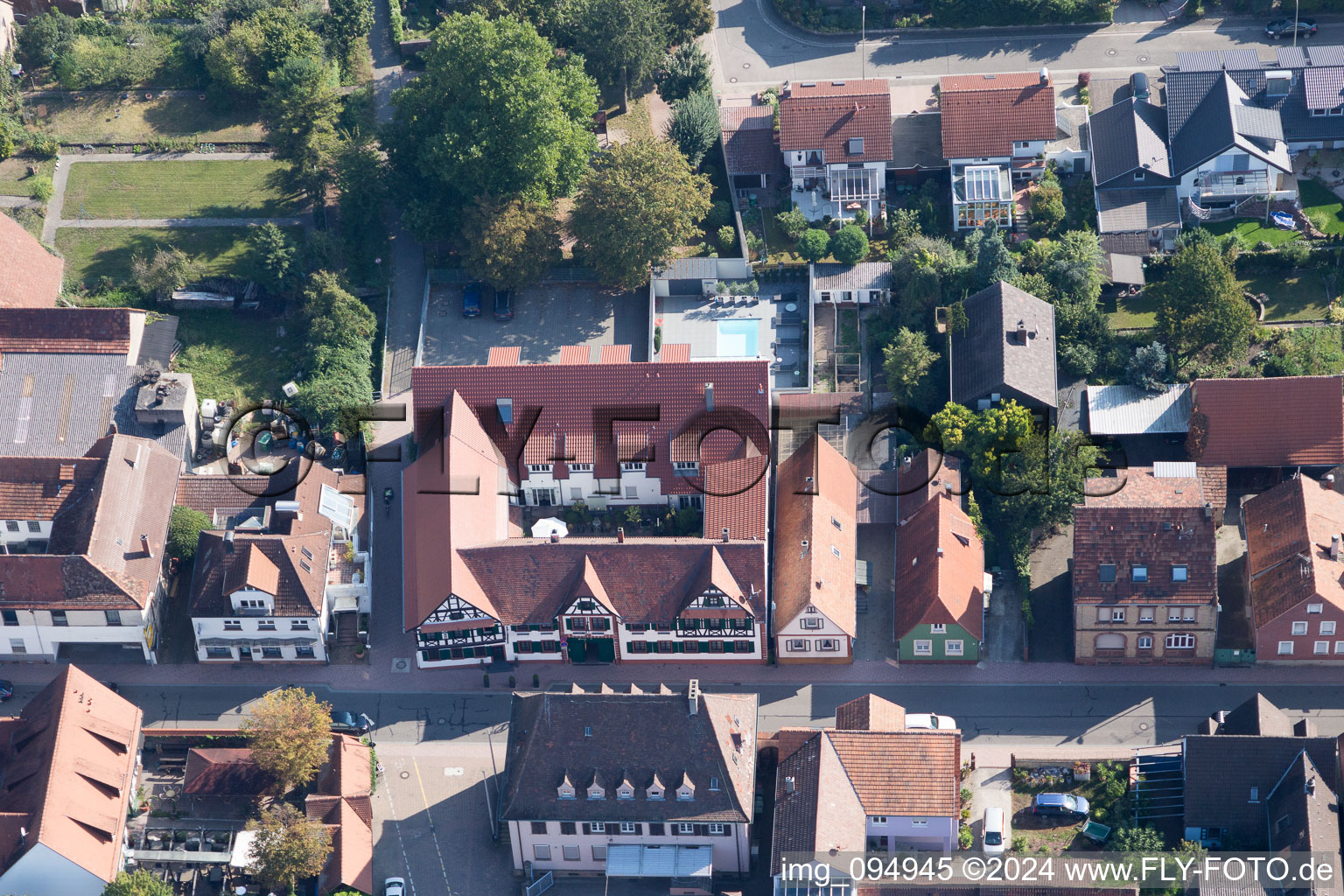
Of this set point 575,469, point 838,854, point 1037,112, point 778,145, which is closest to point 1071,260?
point 1037,112

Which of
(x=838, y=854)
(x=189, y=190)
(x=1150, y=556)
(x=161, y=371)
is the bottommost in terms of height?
(x=838, y=854)

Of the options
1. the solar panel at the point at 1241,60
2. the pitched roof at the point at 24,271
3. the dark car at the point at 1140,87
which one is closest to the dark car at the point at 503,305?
the pitched roof at the point at 24,271

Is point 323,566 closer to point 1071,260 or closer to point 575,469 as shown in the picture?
point 575,469

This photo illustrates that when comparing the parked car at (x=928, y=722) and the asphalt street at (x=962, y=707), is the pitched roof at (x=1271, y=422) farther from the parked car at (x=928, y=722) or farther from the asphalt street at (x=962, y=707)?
the parked car at (x=928, y=722)

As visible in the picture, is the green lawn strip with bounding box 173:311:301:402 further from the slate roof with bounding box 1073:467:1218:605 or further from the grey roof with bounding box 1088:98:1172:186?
the grey roof with bounding box 1088:98:1172:186

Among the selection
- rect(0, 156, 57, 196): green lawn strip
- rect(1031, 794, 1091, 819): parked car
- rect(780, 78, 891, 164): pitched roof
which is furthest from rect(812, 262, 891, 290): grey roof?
rect(0, 156, 57, 196): green lawn strip

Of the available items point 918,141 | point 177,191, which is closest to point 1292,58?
point 918,141
